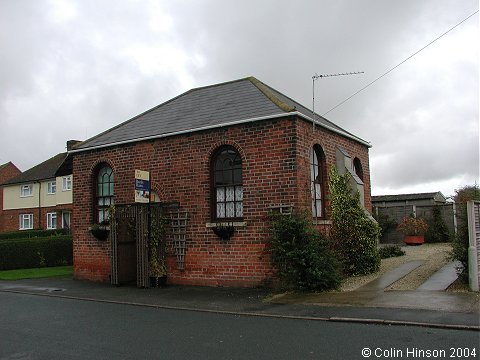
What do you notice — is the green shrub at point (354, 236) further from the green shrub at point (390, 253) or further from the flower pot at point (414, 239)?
the flower pot at point (414, 239)

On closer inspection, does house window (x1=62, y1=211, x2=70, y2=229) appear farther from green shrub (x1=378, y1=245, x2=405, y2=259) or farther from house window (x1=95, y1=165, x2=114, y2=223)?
green shrub (x1=378, y1=245, x2=405, y2=259)

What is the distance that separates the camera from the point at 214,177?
1329cm

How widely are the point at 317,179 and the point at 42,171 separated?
124ft

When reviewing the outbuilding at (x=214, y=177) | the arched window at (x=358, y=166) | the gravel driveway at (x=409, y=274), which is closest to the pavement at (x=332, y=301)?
the gravel driveway at (x=409, y=274)

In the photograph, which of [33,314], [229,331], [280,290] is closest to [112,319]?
[33,314]

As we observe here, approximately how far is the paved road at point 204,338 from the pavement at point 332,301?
43 cm

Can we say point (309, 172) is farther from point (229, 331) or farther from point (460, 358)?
point (460, 358)

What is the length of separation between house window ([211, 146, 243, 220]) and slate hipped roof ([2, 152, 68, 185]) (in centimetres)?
3313

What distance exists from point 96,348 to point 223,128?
24.6ft

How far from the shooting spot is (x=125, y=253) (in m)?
14.0

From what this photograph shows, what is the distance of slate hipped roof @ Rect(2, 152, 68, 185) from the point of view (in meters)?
43.3

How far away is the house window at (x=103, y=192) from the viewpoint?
15.5 meters

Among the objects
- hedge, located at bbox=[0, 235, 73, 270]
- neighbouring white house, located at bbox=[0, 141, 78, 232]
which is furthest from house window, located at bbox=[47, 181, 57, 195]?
hedge, located at bbox=[0, 235, 73, 270]

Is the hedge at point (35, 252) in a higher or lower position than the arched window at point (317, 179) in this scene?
lower
